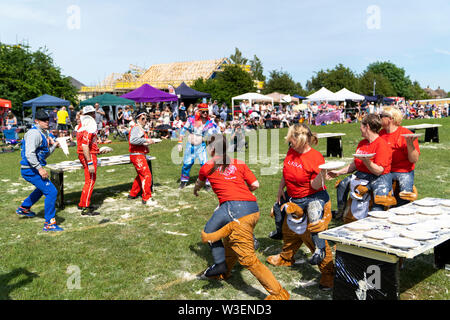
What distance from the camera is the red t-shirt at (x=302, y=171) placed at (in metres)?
3.91

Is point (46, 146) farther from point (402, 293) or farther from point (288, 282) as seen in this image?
point (402, 293)

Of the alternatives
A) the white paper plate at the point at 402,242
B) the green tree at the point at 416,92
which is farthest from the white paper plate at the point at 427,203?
the green tree at the point at 416,92

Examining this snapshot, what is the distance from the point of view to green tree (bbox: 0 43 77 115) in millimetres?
31931

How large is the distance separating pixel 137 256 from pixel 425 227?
→ 348 cm

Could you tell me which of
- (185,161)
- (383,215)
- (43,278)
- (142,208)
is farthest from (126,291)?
(185,161)

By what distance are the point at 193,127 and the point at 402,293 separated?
5.88 metres

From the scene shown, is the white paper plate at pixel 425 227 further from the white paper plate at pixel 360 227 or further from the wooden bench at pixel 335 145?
the wooden bench at pixel 335 145

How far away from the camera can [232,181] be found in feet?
12.5

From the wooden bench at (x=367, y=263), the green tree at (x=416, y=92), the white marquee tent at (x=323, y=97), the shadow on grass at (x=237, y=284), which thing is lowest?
the shadow on grass at (x=237, y=284)

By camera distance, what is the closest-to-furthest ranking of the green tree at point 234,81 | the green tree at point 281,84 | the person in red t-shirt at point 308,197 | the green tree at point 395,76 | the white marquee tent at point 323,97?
the person in red t-shirt at point 308,197 → the white marquee tent at point 323,97 → the green tree at point 234,81 → the green tree at point 281,84 → the green tree at point 395,76

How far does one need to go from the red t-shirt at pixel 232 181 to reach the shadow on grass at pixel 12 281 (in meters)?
2.48

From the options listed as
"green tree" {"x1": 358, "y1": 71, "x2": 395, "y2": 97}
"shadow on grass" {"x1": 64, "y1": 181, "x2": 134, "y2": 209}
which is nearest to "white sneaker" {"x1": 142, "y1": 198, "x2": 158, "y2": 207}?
"shadow on grass" {"x1": 64, "y1": 181, "x2": 134, "y2": 209}

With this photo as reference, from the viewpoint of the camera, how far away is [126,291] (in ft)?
13.2

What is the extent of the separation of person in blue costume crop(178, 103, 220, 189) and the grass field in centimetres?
73
